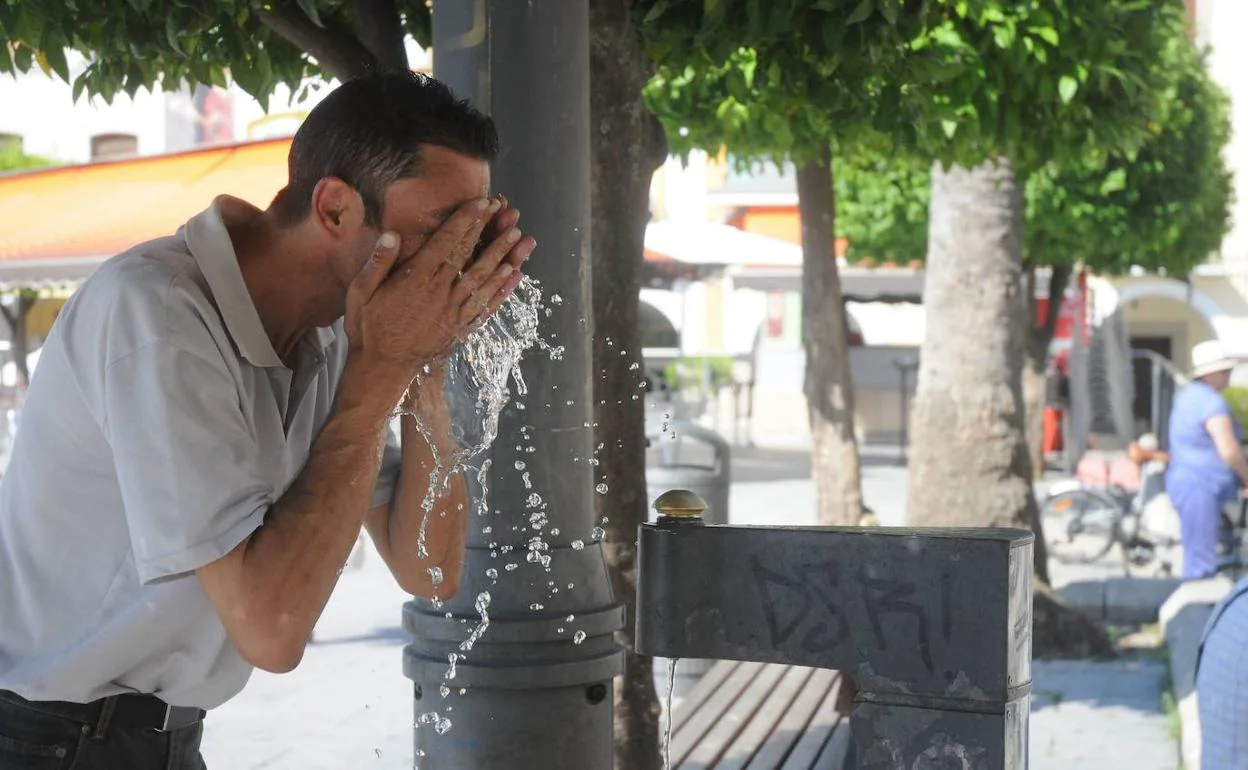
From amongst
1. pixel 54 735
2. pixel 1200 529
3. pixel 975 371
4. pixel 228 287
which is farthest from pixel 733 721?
pixel 1200 529

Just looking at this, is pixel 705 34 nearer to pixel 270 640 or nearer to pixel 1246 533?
pixel 270 640

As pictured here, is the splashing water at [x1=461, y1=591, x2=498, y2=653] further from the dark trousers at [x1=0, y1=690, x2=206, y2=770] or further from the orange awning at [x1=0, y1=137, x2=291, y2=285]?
the orange awning at [x1=0, y1=137, x2=291, y2=285]

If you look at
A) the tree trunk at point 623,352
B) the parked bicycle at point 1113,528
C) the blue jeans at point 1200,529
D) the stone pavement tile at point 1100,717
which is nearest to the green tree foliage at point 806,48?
the tree trunk at point 623,352

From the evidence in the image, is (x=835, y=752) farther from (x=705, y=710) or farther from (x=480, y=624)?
(x=480, y=624)

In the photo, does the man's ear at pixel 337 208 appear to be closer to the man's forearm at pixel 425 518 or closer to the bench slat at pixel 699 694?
the man's forearm at pixel 425 518

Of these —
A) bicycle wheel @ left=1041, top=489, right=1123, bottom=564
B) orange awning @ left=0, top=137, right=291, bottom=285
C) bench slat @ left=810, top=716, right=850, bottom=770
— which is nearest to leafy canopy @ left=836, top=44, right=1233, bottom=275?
bicycle wheel @ left=1041, top=489, right=1123, bottom=564

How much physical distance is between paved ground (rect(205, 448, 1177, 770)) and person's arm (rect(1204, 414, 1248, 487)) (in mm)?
1737

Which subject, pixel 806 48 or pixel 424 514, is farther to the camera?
pixel 806 48

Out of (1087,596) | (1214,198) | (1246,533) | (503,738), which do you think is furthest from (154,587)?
(1214,198)

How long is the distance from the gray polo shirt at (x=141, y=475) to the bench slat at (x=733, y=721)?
2.44m

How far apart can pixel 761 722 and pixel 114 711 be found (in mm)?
3252

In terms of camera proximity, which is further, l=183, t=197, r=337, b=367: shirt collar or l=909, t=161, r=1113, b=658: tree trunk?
l=909, t=161, r=1113, b=658: tree trunk

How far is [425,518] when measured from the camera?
2.32 m

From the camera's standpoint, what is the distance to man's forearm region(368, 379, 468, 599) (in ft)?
7.52
